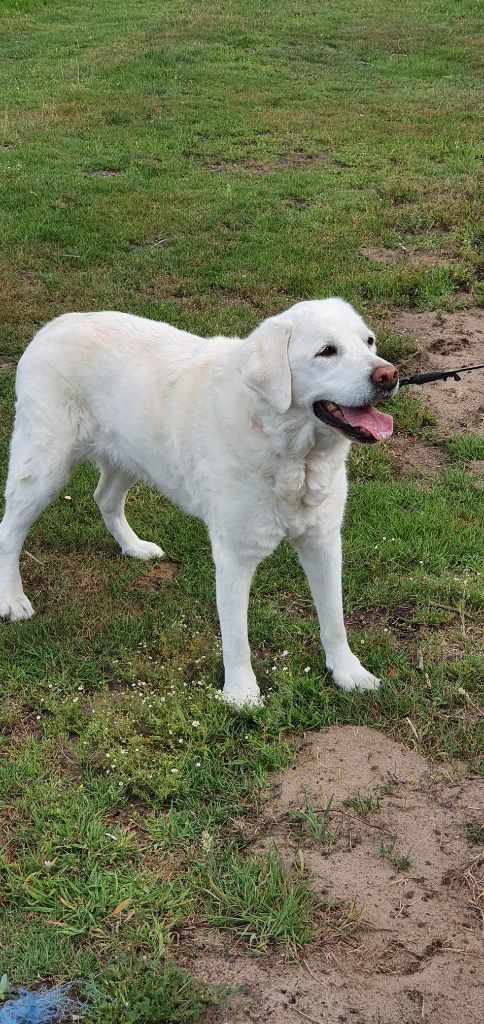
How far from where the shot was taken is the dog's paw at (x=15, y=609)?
448 centimetres

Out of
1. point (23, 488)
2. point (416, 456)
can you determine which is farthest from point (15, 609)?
point (416, 456)

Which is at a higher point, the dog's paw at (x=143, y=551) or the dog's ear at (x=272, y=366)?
the dog's ear at (x=272, y=366)

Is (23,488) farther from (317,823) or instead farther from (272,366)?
(317,823)

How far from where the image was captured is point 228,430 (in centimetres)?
363

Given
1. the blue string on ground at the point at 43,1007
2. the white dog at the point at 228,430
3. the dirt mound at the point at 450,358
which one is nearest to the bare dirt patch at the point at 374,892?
the blue string on ground at the point at 43,1007

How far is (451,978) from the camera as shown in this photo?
269 centimetres

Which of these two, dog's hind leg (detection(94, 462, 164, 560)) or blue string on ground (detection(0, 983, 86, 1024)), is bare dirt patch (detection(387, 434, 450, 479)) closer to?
dog's hind leg (detection(94, 462, 164, 560))

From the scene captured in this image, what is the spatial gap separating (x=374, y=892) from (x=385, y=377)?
168 centimetres

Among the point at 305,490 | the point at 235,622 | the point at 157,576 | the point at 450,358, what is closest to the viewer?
the point at 305,490

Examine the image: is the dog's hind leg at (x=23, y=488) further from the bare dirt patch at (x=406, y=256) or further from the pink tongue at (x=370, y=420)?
the bare dirt patch at (x=406, y=256)

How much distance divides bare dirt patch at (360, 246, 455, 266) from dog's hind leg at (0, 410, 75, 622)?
4576 mm

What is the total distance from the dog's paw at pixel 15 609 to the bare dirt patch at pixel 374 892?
1.60m

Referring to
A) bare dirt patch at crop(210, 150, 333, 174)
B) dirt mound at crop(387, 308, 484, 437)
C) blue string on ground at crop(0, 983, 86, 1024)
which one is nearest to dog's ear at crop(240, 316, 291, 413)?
blue string on ground at crop(0, 983, 86, 1024)

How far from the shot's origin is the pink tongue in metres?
3.23
